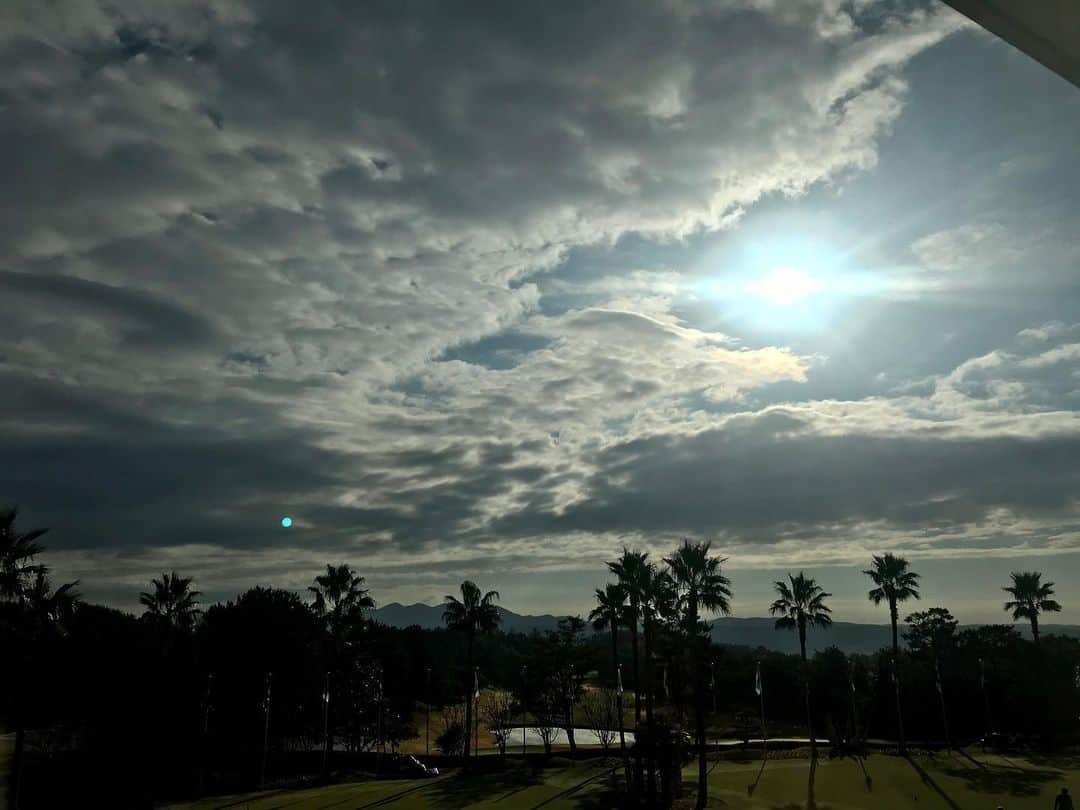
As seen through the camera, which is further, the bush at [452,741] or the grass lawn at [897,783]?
the bush at [452,741]

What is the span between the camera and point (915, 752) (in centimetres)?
5894

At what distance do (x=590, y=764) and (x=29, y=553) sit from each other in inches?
1547

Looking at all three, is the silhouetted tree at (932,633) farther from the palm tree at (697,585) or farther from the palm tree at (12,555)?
the palm tree at (12,555)

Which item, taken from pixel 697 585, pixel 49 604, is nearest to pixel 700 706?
pixel 697 585

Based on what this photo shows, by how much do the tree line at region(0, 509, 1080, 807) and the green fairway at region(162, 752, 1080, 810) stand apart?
3285 mm

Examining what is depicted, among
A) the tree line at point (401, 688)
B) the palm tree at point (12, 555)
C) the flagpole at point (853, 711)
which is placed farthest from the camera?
the flagpole at point (853, 711)

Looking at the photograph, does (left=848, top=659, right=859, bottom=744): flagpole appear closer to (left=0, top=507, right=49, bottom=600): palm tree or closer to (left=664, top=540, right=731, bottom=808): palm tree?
(left=664, top=540, right=731, bottom=808): palm tree

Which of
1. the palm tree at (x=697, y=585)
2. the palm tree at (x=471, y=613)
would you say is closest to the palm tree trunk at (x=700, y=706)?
the palm tree at (x=697, y=585)

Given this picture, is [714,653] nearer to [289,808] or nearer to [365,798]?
[365,798]

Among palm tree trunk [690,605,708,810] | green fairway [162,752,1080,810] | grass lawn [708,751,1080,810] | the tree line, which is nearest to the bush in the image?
the tree line

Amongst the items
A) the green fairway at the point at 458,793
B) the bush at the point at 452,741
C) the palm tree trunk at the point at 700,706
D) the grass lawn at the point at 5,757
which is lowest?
the bush at the point at 452,741

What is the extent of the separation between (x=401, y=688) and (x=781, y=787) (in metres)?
55.5

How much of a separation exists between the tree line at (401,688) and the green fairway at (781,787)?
10.8ft

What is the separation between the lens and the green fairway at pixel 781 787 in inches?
1590
